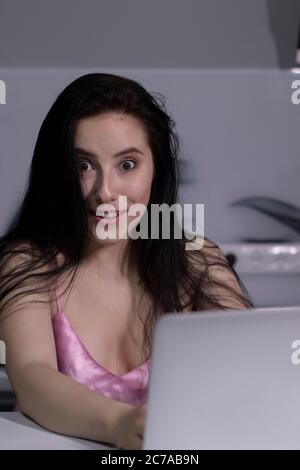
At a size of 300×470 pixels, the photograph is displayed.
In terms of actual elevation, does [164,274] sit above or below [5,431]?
above

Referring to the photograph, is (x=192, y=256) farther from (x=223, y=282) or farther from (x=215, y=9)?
(x=215, y=9)

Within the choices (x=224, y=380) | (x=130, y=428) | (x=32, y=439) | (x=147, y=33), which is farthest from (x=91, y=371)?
(x=147, y=33)

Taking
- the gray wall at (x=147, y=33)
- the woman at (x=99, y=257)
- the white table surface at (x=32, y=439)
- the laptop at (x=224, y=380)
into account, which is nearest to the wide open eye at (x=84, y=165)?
the woman at (x=99, y=257)

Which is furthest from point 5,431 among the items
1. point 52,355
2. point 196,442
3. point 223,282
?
point 223,282

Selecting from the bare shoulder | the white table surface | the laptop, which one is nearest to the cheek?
the bare shoulder

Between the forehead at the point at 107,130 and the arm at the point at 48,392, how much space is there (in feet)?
0.97

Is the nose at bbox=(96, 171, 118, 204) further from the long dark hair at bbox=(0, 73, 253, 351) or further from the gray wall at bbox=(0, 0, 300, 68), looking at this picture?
the gray wall at bbox=(0, 0, 300, 68)

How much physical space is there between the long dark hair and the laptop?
57 cm

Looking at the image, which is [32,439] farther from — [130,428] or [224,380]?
[224,380]

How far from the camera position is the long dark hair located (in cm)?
139

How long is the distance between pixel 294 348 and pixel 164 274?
0.67 meters

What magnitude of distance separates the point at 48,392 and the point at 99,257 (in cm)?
45

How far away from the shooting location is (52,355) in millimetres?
1254

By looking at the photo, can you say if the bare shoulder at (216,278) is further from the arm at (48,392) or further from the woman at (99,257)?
the arm at (48,392)
